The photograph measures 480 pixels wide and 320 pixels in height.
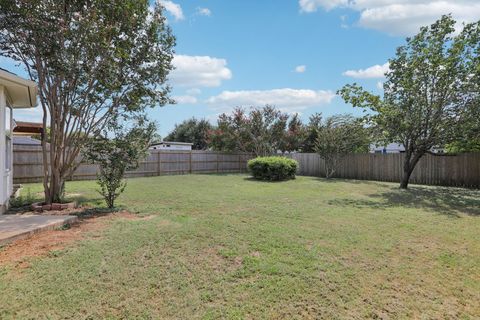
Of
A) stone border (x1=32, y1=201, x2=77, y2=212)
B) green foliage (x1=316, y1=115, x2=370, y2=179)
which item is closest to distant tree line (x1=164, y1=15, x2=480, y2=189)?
green foliage (x1=316, y1=115, x2=370, y2=179)

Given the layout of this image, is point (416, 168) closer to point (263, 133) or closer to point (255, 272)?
point (263, 133)

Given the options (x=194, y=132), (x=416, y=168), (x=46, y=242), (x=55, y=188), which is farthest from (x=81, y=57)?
(x=194, y=132)

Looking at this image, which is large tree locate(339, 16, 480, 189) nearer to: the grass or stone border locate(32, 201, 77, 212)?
Answer: the grass

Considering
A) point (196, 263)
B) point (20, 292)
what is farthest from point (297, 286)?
point (20, 292)

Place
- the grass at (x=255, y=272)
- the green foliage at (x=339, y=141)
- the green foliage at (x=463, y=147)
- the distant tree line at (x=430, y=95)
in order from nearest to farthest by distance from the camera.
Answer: the grass at (x=255, y=272) → the distant tree line at (x=430, y=95) → the green foliage at (x=463, y=147) → the green foliage at (x=339, y=141)

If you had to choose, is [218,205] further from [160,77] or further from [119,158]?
[160,77]

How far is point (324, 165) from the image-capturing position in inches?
746

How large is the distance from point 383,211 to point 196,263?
5.20 meters

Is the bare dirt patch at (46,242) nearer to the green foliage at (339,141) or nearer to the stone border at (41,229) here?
the stone border at (41,229)

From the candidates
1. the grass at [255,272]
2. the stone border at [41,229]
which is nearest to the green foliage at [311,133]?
the grass at [255,272]

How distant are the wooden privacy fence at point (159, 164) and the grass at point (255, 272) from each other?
6.85 m

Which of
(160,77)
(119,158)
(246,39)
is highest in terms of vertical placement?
(246,39)

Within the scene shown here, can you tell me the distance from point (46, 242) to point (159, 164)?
13.7 m

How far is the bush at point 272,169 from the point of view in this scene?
49.1 feet
